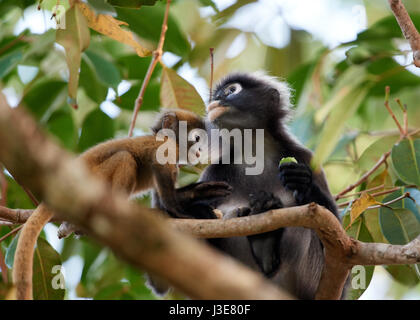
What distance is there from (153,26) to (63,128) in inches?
47.7

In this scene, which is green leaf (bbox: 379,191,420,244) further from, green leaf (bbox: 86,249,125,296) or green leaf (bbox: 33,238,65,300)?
green leaf (bbox: 86,249,125,296)

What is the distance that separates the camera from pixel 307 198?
3449mm

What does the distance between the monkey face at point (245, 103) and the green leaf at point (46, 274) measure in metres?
1.42

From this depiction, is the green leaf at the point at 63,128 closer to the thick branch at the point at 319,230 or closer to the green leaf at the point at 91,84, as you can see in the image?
the green leaf at the point at 91,84

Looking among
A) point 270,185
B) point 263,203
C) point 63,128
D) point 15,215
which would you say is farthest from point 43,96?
point 263,203

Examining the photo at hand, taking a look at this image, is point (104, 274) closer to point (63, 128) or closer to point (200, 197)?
point (63, 128)

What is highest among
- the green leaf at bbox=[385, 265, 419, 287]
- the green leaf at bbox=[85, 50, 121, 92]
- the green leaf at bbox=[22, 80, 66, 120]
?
the green leaf at bbox=[85, 50, 121, 92]

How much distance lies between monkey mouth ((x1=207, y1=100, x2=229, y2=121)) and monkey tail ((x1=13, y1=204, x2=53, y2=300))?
4.83 ft

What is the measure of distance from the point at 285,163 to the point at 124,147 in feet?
3.50

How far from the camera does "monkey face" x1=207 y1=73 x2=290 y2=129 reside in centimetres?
398

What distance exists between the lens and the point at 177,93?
418cm

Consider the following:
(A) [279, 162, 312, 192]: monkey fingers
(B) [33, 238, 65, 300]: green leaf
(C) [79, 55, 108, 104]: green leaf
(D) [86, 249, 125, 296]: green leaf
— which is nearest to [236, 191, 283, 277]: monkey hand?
(A) [279, 162, 312, 192]: monkey fingers

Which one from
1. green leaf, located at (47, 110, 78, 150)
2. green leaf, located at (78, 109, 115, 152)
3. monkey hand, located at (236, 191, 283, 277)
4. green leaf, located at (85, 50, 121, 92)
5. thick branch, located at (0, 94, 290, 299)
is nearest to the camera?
thick branch, located at (0, 94, 290, 299)

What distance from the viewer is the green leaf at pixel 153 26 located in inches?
177
